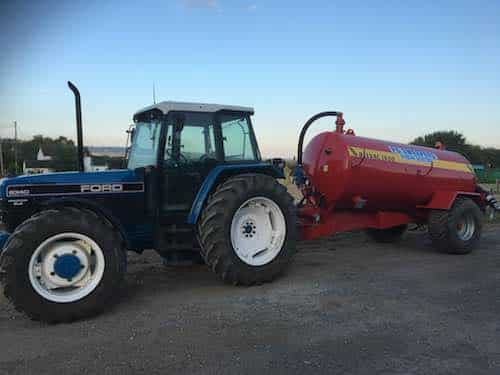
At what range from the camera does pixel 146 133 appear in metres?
5.93

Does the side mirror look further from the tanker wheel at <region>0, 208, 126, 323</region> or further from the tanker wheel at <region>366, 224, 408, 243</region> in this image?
the tanker wheel at <region>366, 224, 408, 243</region>

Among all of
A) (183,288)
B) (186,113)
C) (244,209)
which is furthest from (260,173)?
(183,288)

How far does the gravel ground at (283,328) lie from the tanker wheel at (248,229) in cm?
26

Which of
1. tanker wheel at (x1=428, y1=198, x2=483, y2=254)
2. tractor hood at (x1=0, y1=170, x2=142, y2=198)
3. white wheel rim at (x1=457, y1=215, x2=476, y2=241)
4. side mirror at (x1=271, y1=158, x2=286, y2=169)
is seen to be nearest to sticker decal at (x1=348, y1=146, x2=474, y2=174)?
tanker wheel at (x1=428, y1=198, x2=483, y2=254)

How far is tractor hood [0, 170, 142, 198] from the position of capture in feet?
15.8

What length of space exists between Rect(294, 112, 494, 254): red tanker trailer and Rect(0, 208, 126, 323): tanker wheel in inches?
129

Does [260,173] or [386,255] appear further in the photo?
[386,255]

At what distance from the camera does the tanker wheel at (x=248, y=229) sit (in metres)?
5.27

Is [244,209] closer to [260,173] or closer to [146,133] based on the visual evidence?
[260,173]

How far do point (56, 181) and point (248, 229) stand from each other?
92.1 inches

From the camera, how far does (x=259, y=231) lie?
19.3 feet

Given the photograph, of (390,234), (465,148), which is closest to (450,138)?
(465,148)

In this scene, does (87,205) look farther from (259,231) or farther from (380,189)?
(380,189)

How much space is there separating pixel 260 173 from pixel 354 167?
1825mm
